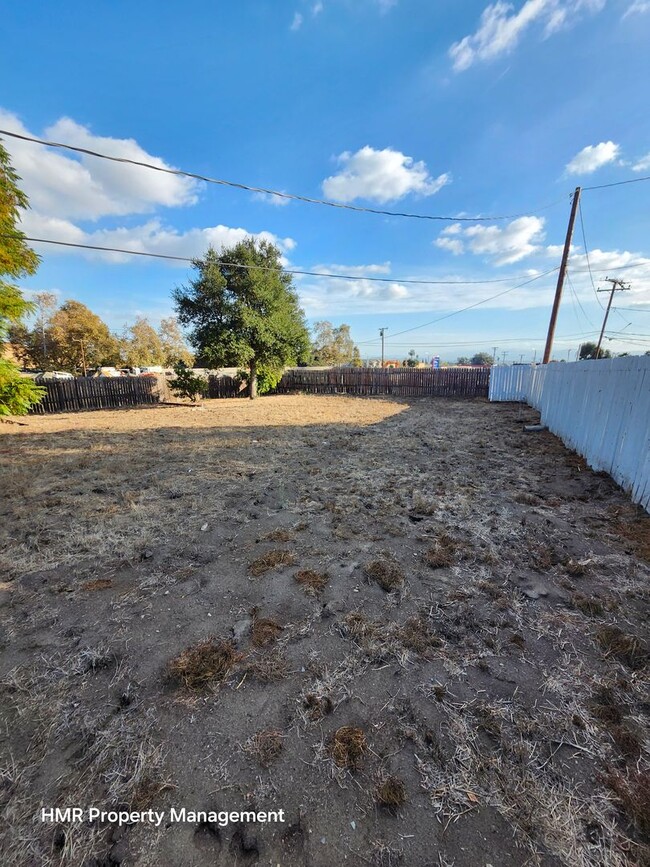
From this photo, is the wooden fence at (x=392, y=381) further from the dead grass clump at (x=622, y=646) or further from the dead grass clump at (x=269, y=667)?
the dead grass clump at (x=269, y=667)

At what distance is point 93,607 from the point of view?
2.07 metres

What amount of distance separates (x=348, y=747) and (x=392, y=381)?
1747cm

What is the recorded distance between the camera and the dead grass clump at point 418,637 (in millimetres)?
1745

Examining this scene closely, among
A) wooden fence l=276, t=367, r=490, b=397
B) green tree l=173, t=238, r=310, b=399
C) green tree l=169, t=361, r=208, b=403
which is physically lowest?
wooden fence l=276, t=367, r=490, b=397

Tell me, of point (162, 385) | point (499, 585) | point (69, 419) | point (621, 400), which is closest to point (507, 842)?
point (499, 585)

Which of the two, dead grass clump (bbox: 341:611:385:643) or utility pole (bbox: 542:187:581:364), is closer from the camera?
dead grass clump (bbox: 341:611:385:643)

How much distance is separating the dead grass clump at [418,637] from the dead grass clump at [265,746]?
0.77m

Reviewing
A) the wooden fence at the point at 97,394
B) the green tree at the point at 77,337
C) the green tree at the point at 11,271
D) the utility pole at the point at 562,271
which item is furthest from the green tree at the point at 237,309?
the green tree at the point at 77,337

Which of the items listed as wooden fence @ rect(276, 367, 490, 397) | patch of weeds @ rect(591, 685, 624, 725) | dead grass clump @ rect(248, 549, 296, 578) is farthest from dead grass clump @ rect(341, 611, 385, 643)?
wooden fence @ rect(276, 367, 490, 397)

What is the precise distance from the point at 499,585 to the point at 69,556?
3.23 meters

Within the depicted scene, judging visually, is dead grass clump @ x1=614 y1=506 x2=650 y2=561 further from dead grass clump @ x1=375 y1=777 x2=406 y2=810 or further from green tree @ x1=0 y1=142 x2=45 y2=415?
green tree @ x1=0 y1=142 x2=45 y2=415

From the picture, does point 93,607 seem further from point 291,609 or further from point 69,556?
point 291,609

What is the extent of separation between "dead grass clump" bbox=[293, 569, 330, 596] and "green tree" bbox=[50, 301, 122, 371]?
31.1m

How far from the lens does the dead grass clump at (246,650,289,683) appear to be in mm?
1583
